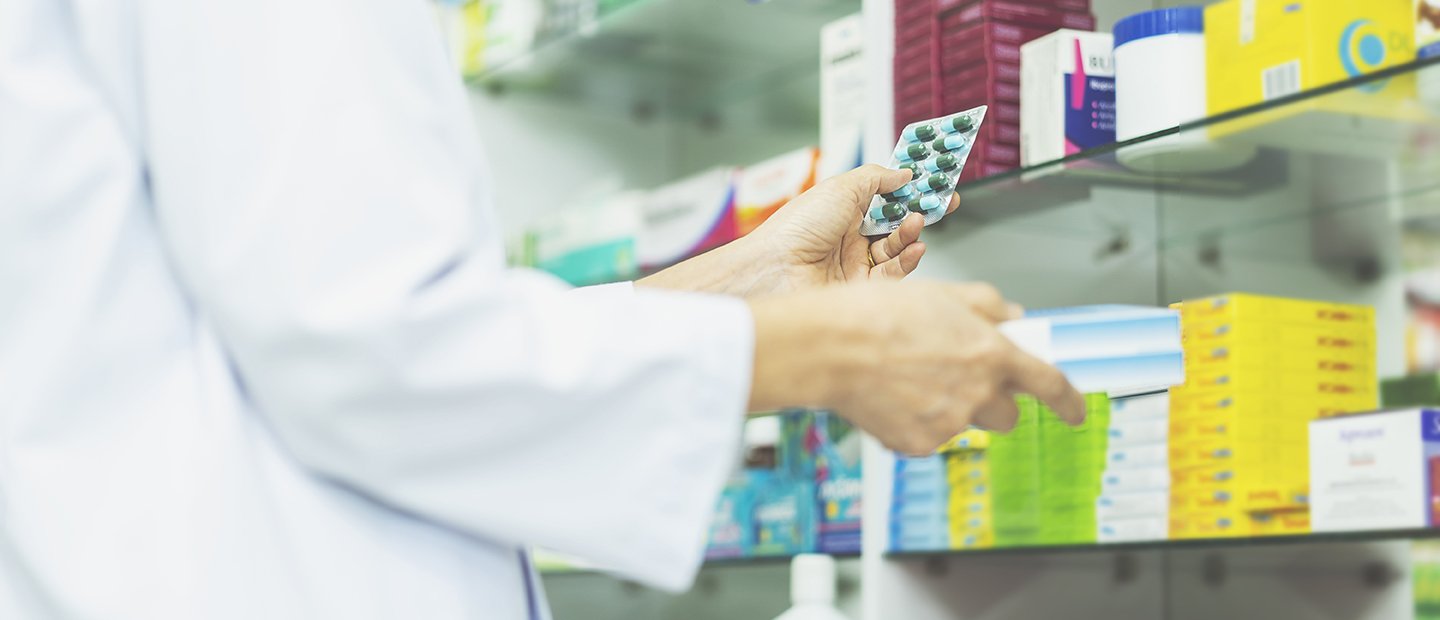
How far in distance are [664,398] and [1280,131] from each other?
765 mm

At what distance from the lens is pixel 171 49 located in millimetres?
674

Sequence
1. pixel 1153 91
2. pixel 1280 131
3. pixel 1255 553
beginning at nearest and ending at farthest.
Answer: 1. pixel 1153 91
2. pixel 1280 131
3. pixel 1255 553

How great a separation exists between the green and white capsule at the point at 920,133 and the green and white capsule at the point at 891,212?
0.05 metres

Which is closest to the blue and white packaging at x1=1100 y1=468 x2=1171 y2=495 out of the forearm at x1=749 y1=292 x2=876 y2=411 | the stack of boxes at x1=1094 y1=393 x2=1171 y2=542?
the stack of boxes at x1=1094 y1=393 x2=1171 y2=542

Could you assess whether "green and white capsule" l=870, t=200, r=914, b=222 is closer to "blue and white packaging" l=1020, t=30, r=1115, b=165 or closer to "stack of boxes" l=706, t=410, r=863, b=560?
"blue and white packaging" l=1020, t=30, r=1115, b=165

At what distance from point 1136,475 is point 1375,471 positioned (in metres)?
0.23

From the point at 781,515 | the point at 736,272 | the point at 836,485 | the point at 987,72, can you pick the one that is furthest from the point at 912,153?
the point at 781,515

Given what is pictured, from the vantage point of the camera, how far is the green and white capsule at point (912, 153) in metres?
0.98

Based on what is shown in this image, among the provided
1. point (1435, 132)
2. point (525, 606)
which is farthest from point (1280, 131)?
point (525, 606)

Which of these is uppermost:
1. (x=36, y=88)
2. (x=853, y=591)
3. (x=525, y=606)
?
(x=36, y=88)

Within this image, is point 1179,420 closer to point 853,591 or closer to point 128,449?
point 853,591

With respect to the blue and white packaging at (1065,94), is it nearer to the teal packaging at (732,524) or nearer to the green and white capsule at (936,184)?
the green and white capsule at (936,184)

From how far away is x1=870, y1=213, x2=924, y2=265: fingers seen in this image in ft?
3.19

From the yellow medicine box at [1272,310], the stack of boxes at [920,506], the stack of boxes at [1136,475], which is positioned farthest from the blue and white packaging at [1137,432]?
the stack of boxes at [920,506]
